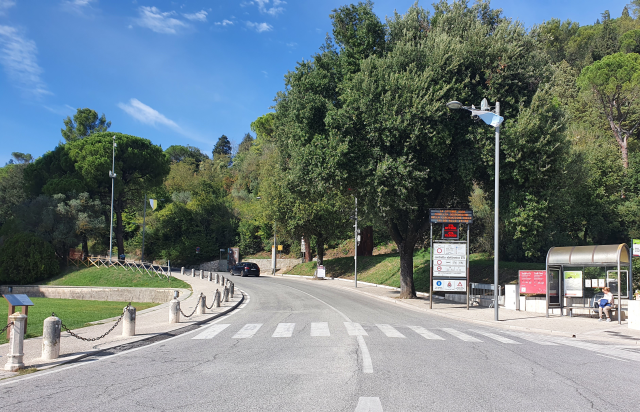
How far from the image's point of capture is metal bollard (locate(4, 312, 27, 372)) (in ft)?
26.3

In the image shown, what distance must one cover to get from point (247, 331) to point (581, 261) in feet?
42.8

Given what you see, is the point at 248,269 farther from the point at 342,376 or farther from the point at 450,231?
the point at 342,376

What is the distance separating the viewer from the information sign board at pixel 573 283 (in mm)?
18703

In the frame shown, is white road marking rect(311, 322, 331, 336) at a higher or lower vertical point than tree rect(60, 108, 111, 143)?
lower

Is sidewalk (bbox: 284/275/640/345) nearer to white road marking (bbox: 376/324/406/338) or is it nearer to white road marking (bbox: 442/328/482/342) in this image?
white road marking (bbox: 442/328/482/342)

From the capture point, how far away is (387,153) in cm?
2097

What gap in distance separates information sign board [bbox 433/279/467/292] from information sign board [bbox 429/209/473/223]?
2775mm

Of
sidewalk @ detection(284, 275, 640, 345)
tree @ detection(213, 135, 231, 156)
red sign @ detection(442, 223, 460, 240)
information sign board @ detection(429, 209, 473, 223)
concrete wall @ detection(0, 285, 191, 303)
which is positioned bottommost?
concrete wall @ detection(0, 285, 191, 303)

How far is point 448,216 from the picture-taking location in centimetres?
2119

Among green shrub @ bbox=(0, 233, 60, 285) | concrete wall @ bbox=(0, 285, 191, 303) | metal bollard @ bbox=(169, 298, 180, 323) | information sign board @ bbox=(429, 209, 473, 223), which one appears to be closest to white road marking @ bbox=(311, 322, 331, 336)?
metal bollard @ bbox=(169, 298, 180, 323)

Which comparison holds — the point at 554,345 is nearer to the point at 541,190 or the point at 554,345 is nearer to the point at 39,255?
the point at 541,190

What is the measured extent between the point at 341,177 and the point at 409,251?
22.8 ft

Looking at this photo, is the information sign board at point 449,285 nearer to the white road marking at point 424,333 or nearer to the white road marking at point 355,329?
the white road marking at point 424,333

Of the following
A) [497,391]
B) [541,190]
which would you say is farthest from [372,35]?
[497,391]
